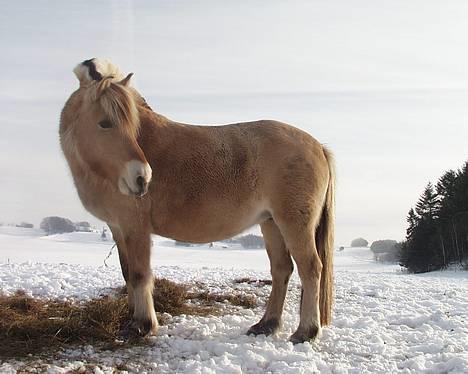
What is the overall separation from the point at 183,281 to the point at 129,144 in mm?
4295

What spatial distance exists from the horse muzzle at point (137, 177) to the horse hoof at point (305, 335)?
2305 mm

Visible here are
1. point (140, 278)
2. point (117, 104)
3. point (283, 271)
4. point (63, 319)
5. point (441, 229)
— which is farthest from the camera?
point (441, 229)

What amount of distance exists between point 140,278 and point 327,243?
2328 millimetres

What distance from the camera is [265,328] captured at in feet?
17.1

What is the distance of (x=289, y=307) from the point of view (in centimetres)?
684

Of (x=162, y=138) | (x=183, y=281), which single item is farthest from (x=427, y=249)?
(x=162, y=138)

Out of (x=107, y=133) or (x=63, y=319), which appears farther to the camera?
(x=63, y=319)

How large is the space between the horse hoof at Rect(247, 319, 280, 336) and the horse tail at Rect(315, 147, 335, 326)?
591mm

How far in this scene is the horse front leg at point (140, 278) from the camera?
186 inches

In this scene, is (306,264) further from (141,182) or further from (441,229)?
(441,229)

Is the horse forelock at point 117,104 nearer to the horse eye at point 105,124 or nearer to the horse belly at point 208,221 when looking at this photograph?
the horse eye at point 105,124

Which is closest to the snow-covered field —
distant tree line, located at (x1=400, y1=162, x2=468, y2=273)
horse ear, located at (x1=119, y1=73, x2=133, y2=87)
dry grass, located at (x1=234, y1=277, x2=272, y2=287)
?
dry grass, located at (x1=234, y1=277, x2=272, y2=287)

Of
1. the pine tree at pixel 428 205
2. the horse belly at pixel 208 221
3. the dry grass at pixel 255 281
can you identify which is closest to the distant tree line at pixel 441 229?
the pine tree at pixel 428 205

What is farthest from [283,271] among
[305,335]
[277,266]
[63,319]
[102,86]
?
[102,86]
